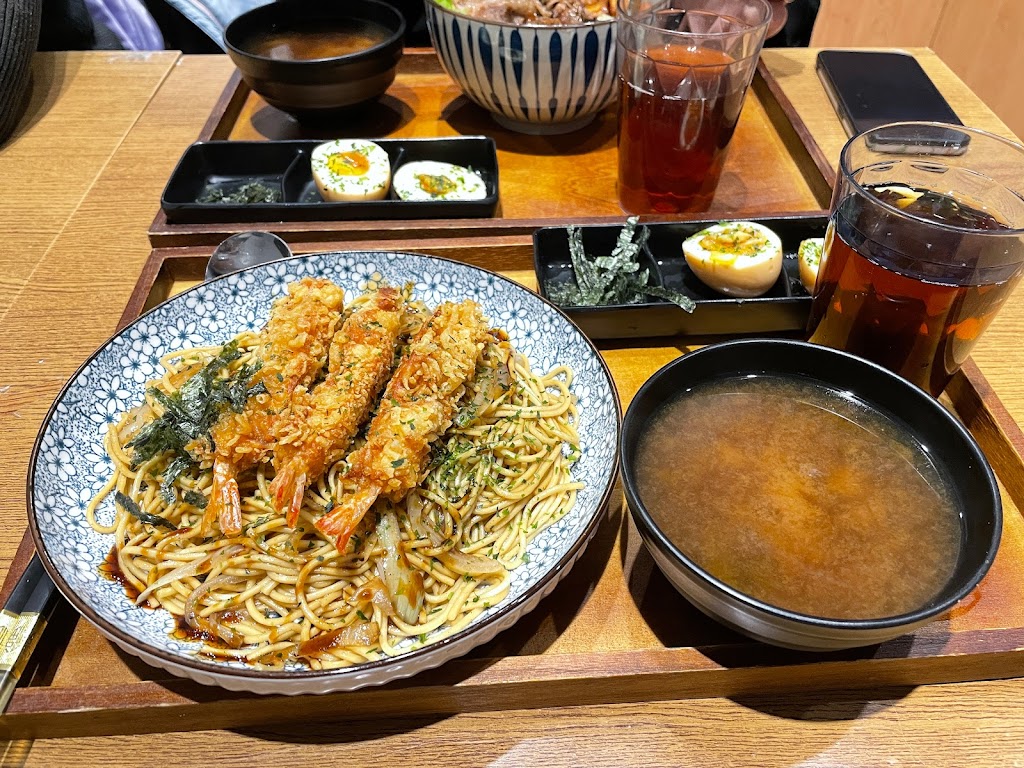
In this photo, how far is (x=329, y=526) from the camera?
1.38 meters

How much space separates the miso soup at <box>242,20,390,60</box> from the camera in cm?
287

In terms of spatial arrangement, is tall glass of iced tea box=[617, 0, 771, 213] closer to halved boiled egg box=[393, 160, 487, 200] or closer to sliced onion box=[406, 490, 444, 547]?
halved boiled egg box=[393, 160, 487, 200]

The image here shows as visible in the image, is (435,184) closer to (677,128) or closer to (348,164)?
(348,164)

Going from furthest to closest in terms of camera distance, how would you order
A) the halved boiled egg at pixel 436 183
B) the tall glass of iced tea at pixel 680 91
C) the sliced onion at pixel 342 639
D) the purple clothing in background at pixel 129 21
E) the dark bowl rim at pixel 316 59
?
the purple clothing in background at pixel 129 21, the dark bowl rim at pixel 316 59, the halved boiled egg at pixel 436 183, the tall glass of iced tea at pixel 680 91, the sliced onion at pixel 342 639

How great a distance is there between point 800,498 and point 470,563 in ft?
2.18

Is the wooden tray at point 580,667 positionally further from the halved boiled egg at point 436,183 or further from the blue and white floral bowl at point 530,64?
the blue and white floral bowl at point 530,64

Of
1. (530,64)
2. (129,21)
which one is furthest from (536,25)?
(129,21)

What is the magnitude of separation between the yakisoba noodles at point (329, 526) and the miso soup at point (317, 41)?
5.43ft

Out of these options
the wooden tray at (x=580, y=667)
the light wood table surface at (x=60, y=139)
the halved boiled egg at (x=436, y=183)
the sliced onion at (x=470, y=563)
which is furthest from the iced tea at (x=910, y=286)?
the light wood table surface at (x=60, y=139)

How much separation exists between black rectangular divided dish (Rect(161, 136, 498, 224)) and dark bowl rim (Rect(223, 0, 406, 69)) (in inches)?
11.6

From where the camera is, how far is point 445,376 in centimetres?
163

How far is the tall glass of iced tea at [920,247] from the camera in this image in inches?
59.4

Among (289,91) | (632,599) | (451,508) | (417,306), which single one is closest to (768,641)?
(632,599)

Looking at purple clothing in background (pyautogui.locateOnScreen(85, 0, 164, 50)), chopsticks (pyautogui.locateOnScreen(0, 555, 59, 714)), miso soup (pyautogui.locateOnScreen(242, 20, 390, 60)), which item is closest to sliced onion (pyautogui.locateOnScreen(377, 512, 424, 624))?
chopsticks (pyautogui.locateOnScreen(0, 555, 59, 714))
